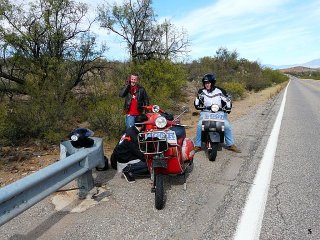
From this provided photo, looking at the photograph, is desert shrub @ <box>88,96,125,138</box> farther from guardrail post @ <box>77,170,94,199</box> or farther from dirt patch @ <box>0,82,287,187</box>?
guardrail post @ <box>77,170,94,199</box>

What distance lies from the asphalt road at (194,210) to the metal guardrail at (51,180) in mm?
412

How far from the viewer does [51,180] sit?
4.14 meters

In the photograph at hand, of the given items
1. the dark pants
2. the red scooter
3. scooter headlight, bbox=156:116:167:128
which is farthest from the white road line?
the dark pants

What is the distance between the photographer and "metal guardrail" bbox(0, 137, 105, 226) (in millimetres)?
3409

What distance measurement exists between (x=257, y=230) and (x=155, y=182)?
1.52 metres

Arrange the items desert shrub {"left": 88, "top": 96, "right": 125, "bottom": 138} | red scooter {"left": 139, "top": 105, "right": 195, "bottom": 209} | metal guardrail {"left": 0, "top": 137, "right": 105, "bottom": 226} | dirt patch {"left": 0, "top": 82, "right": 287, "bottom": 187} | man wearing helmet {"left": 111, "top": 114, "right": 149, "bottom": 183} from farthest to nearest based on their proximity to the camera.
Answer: desert shrub {"left": 88, "top": 96, "right": 125, "bottom": 138}
dirt patch {"left": 0, "top": 82, "right": 287, "bottom": 187}
man wearing helmet {"left": 111, "top": 114, "right": 149, "bottom": 183}
red scooter {"left": 139, "top": 105, "right": 195, "bottom": 209}
metal guardrail {"left": 0, "top": 137, "right": 105, "bottom": 226}

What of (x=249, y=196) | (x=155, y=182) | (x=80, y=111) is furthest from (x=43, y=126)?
(x=249, y=196)

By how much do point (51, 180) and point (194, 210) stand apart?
5.79ft

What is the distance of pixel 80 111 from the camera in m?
11.6

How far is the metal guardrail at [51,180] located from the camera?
11.2 feet

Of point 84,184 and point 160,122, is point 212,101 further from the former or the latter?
point 84,184

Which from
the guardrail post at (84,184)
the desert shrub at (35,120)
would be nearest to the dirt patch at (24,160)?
the desert shrub at (35,120)

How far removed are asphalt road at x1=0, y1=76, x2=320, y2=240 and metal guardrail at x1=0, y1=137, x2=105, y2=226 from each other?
41 centimetres

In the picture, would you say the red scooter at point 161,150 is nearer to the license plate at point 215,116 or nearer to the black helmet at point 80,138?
the black helmet at point 80,138
